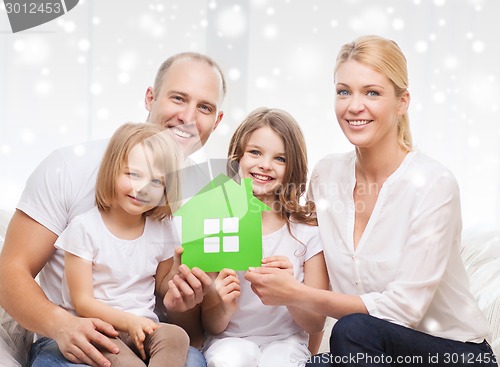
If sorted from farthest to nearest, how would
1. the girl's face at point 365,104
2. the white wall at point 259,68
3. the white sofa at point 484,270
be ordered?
1. the white wall at point 259,68
2. the white sofa at point 484,270
3. the girl's face at point 365,104

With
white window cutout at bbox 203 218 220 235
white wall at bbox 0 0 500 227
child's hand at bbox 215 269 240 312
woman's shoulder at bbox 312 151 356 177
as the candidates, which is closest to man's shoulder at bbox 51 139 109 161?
white window cutout at bbox 203 218 220 235

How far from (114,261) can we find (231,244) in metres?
0.27

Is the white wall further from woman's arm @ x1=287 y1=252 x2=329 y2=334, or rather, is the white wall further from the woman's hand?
the woman's hand

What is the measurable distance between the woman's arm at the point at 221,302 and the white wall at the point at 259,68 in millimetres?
1170

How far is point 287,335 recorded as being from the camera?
1.71 metres

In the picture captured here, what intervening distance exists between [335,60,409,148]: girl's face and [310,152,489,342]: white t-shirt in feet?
0.37

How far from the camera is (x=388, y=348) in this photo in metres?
1.47

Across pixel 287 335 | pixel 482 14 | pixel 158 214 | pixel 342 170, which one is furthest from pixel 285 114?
pixel 482 14

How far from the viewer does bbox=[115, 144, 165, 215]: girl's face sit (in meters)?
1.52

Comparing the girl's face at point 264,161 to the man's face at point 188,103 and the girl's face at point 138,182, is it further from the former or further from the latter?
the girl's face at point 138,182

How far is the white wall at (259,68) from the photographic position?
283 centimetres

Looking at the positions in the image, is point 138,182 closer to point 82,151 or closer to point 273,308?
point 82,151
